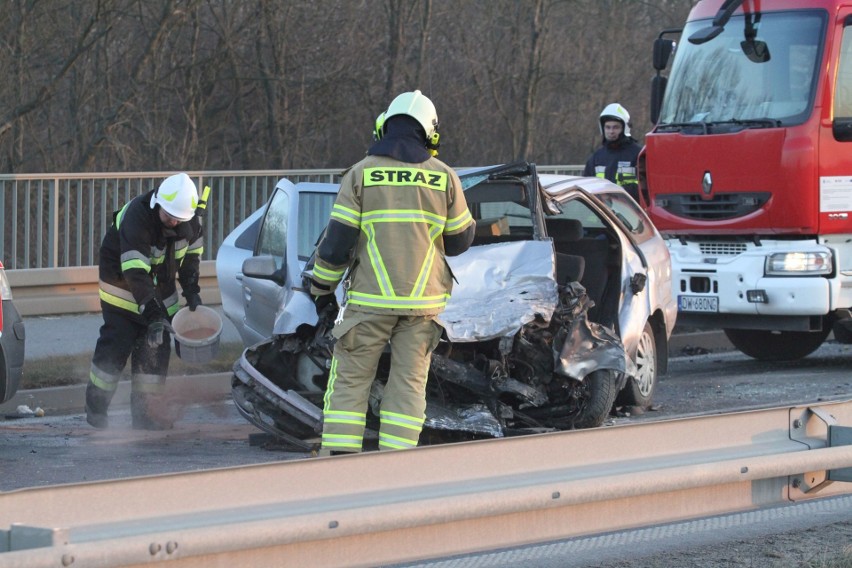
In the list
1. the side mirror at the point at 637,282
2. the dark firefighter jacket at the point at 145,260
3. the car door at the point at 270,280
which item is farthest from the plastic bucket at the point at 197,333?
the side mirror at the point at 637,282

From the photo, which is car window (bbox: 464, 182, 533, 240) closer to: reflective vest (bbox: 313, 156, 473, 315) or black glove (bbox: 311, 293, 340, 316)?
black glove (bbox: 311, 293, 340, 316)

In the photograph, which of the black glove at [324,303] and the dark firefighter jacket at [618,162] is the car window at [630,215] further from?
the dark firefighter jacket at [618,162]

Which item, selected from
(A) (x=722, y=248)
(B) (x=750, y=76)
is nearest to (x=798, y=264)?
(A) (x=722, y=248)

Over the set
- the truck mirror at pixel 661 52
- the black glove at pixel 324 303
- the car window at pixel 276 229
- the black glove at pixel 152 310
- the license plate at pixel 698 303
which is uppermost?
the truck mirror at pixel 661 52

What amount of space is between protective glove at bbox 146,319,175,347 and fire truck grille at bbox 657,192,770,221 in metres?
4.80

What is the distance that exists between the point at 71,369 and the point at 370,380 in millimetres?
4917

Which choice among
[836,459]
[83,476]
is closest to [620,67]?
[83,476]

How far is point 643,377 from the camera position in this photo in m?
8.72

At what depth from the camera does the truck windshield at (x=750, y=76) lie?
1037 cm

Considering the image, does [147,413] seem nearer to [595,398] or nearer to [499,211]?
[499,211]

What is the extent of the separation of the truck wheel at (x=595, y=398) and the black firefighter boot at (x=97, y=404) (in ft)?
10.1

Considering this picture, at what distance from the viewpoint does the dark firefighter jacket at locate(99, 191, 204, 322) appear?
26.5 ft

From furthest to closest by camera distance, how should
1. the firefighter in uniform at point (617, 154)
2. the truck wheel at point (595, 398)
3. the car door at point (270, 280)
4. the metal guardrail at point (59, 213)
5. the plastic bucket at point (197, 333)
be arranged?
the metal guardrail at point (59, 213)
the firefighter in uniform at point (617, 154)
the car door at point (270, 280)
the plastic bucket at point (197, 333)
the truck wheel at point (595, 398)

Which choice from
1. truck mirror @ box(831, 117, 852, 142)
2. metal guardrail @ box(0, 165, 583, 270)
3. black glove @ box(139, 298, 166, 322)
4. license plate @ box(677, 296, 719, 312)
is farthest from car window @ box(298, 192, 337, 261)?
metal guardrail @ box(0, 165, 583, 270)
